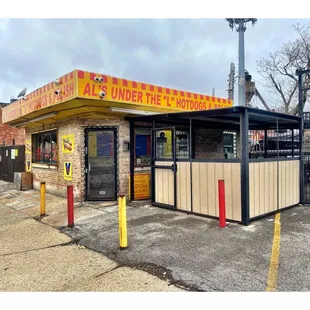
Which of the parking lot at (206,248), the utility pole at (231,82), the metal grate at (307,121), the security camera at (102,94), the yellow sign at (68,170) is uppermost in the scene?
the utility pole at (231,82)

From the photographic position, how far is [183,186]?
23.7ft

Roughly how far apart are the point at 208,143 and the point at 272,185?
4104 mm

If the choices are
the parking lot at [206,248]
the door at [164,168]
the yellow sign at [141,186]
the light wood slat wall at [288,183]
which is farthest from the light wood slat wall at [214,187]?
the yellow sign at [141,186]

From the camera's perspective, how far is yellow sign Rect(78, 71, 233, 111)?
6923 mm

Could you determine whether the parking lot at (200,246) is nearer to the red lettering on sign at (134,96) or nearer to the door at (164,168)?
the door at (164,168)

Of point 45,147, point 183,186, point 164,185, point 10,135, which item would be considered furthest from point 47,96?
point 10,135

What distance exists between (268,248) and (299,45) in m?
A: 19.6

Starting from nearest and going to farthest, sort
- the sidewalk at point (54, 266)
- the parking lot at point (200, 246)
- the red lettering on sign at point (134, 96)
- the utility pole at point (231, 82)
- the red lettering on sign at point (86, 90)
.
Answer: the sidewalk at point (54, 266) → the parking lot at point (200, 246) → the red lettering on sign at point (86, 90) → the red lettering on sign at point (134, 96) → the utility pole at point (231, 82)

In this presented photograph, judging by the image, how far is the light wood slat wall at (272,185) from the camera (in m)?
6.31

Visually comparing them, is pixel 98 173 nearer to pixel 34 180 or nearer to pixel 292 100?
pixel 34 180

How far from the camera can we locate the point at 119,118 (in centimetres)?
874

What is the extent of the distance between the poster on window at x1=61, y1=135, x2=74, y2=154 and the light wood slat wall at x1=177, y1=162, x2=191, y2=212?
373cm

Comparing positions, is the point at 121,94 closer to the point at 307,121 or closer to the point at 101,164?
the point at 101,164

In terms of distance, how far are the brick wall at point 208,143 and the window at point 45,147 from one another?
5.33m
